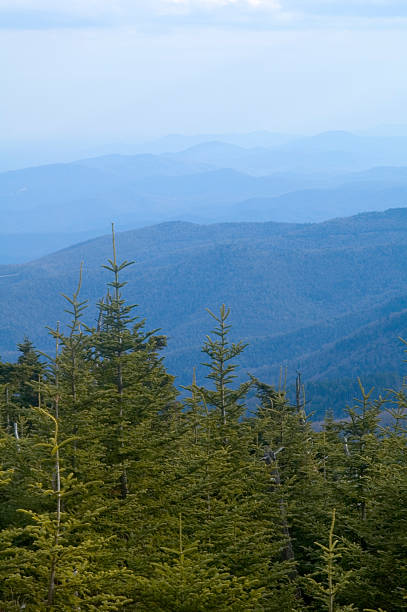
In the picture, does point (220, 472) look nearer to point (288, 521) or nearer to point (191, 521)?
point (191, 521)

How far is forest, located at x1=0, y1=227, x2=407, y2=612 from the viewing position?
389 inches

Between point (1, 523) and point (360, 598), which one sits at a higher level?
point (1, 523)

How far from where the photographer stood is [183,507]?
13477 mm

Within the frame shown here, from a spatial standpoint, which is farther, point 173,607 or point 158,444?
point 158,444

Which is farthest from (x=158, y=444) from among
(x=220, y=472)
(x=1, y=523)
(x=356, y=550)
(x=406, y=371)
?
(x=406, y=371)

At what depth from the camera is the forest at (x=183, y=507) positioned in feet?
32.4

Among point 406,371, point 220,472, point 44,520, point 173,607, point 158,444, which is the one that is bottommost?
point 173,607

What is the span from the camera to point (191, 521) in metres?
13.3

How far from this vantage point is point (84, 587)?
934cm

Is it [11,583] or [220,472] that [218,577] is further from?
[220,472]

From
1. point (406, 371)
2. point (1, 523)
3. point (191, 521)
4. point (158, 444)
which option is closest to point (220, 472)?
point (191, 521)

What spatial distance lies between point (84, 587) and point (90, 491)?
4.07 m

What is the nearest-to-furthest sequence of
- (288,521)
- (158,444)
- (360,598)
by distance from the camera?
(360,598), (158,444), (288,521)

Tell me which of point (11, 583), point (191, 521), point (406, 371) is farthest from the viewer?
point (406, 371)
